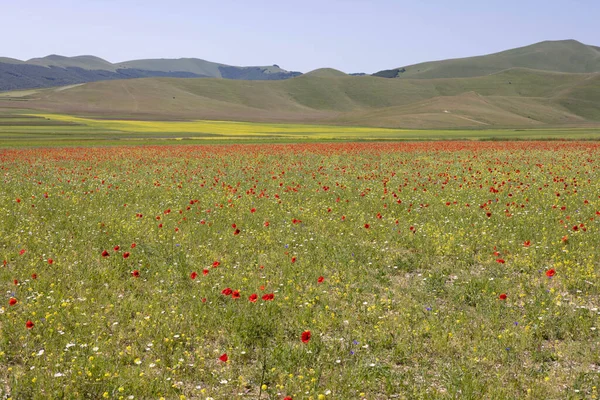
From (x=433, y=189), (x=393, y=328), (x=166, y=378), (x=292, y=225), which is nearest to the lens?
(x=166, y=378)

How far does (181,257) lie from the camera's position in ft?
33.1

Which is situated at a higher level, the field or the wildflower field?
the field

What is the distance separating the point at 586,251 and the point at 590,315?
11.1 ft

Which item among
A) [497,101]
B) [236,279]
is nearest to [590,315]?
[236,279]

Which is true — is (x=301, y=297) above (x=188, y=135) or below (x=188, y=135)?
below

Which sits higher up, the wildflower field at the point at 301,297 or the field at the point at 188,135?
the field at the point at 188,135

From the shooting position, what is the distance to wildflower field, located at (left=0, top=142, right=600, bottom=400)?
5766mm

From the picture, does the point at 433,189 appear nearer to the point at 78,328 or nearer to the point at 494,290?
the point at 494,290

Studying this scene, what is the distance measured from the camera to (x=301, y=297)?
8.28 meters

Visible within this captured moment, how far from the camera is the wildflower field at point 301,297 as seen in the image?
18.9 ft

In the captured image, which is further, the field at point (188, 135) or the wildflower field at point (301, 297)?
the field at point (188, 135)

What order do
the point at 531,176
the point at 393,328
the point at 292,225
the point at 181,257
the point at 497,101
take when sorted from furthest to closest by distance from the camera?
the point at 497,101
the point at 531,176
the point at 292,225
the point at 181,257
the point at 393,328

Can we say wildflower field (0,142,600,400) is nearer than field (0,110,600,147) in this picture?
Yes

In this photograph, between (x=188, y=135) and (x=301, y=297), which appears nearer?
(x=301, y=297)
